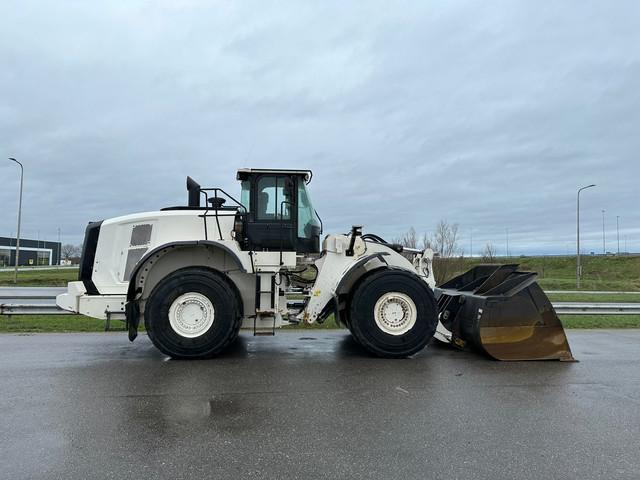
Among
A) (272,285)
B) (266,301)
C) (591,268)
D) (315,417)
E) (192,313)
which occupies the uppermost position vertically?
(591,268)

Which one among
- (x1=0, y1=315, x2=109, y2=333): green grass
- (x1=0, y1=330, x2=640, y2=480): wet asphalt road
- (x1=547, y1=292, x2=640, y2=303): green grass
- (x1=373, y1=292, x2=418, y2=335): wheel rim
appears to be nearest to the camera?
(x1=0, y1=330, x2=640, y2=480): wet asphalt road

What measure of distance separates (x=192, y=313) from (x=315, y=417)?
10.2 ft

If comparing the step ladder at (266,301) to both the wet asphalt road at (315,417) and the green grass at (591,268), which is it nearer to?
the wet asphalt road at (315,417)

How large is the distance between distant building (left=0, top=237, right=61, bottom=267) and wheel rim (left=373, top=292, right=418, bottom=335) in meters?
84.0

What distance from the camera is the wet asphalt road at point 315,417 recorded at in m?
3.25

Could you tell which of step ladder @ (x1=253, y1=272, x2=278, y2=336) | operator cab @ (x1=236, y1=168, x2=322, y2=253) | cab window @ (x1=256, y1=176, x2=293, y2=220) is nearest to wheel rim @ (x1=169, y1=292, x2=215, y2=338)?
step ladder @ (x1=253, y1=272, x2=278, y2=336)

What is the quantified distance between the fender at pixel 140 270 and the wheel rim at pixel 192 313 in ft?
1.96

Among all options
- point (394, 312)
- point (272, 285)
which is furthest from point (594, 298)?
point (272, 285)

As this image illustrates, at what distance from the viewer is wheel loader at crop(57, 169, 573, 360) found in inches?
259

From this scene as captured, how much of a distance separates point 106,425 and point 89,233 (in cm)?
437

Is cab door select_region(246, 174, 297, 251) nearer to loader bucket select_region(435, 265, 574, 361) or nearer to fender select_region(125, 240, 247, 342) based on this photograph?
fender select_region(125, 240, 247, 342)

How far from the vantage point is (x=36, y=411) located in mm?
4324

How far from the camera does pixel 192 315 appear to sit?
670 cm

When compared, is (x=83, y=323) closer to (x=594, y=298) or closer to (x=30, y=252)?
(x=594, y=298)
